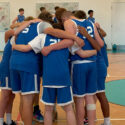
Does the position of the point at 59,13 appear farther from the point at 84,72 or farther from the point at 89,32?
the point at 84,72

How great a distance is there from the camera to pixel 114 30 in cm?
1348

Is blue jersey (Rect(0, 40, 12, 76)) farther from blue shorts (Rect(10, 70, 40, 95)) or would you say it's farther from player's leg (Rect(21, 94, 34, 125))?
player's leg (Rect(21, 94, 34, 125))

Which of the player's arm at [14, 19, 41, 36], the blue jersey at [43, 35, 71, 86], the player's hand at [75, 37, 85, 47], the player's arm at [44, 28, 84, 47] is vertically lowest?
A: the blue jersey at [43, 35, 71, 86]

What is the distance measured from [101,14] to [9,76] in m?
10.6

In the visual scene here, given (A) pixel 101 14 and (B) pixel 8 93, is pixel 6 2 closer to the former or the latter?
(A) pixel 101 14

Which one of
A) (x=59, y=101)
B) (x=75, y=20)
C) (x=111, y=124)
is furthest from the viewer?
(x=111, y=124)

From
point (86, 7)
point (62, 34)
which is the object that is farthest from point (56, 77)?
point (86, 7)

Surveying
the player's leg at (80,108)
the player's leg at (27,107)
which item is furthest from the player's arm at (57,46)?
the player's leg at (80,108)

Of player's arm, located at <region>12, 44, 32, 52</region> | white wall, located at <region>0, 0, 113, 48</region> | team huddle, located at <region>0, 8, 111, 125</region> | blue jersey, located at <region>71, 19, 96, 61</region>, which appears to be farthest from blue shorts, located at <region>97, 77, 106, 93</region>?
white wall, located at <region>0, 0, 113, 48</region>

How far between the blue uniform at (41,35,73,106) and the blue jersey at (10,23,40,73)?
0.15 metres

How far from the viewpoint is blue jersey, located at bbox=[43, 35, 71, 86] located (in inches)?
108

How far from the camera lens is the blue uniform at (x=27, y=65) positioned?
2.86 m

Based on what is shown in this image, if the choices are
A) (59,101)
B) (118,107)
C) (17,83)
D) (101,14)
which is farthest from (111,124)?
(101,14)

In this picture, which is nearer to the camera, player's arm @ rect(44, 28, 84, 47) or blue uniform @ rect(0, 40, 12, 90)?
player's arm @ rect(44, 28, 84, 47)
